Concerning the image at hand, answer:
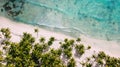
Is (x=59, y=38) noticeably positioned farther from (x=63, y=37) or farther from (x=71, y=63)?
(x=71, y=63)

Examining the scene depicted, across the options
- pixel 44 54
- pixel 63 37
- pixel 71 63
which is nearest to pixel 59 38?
pixel 63 37

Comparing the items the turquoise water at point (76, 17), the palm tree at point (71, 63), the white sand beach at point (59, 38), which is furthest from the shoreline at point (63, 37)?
the palm tree at point (71, 63)

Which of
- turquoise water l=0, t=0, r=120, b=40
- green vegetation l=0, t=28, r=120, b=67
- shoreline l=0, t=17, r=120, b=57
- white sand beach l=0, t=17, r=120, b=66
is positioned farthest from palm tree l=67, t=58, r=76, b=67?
turquoise water l=0, t=0, r=120, b=40

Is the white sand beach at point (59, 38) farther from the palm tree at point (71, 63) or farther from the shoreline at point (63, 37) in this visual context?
the palm tree at point (71, 63)

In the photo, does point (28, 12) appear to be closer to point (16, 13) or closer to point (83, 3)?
point (16, 13)

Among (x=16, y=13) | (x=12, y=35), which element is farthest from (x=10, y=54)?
(x=16, y=13)
